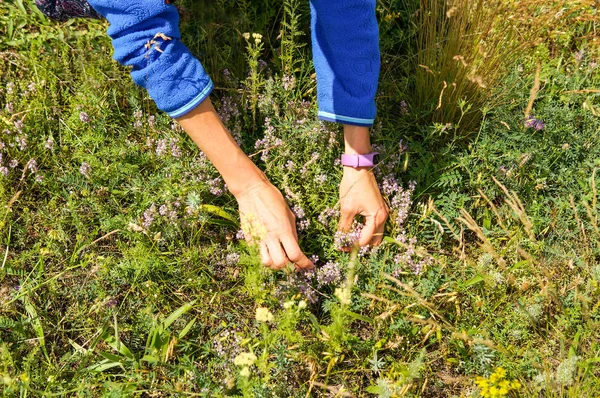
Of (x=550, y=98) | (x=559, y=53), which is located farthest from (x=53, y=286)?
(x=559, y=53)

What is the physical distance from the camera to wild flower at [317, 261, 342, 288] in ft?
7.14

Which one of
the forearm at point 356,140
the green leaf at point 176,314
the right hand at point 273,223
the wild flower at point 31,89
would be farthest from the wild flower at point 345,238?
the wild flower at point 31,89

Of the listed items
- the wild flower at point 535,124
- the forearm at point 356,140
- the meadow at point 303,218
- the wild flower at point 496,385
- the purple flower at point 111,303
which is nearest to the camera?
the wild flower at point 496,385

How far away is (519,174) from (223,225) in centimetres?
133

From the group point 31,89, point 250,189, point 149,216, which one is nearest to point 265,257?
point 250,189

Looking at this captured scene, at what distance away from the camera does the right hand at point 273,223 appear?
2127 millimetres

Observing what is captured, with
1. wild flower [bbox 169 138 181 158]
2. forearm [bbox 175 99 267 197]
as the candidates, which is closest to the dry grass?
forearm [bbox 175 99 267 197]

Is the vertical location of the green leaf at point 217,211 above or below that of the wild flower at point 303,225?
above

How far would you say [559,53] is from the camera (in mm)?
2826

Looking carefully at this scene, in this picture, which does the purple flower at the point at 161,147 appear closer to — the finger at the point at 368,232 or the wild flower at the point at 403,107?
the finger at the point at 368,232

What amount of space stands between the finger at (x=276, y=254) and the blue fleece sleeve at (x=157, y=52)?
1.97ft

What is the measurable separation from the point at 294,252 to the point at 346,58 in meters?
0.81

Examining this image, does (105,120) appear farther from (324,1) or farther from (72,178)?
(324,1)

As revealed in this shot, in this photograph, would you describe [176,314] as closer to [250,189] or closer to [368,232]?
[250,189]
